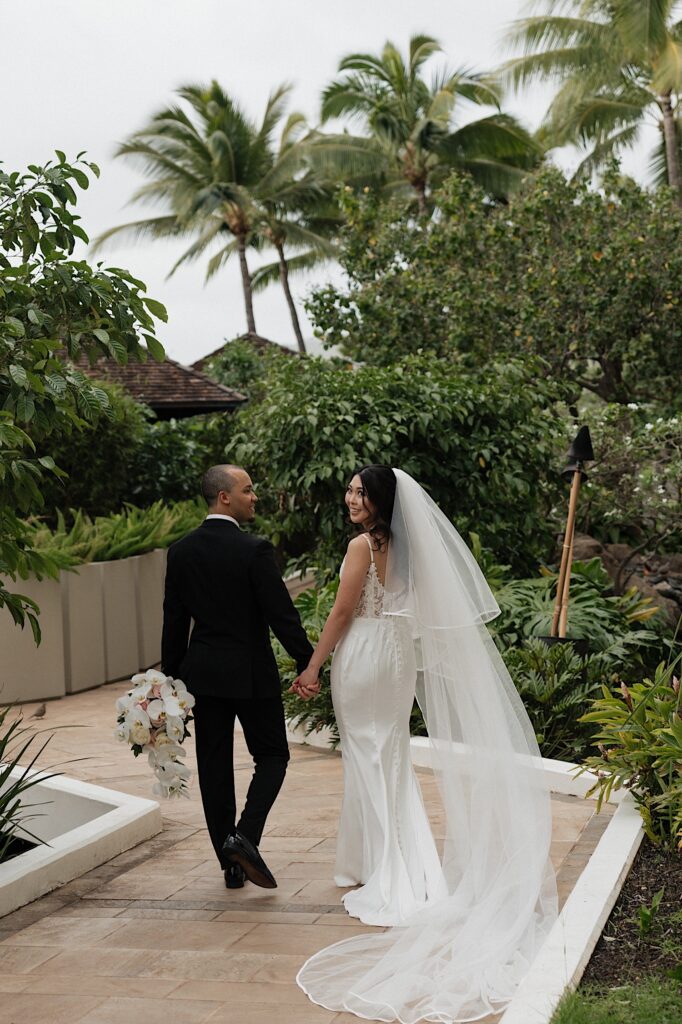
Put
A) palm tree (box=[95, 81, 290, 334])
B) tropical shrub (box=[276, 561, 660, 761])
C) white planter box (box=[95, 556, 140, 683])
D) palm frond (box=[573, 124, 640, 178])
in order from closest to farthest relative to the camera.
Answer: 1. tropical shrub (box=[276, 561, 660, 761])
2. white planter box (box=[95, 556, 140, 683])
3. palm frond (box=[573, 124, 640, 178])
4. palm tree (box=[95, 81, 290, 334])

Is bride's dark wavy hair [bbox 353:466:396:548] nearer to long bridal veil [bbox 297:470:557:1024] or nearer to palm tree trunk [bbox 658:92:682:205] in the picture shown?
long bridal veil [bbox 297:470:557:1024]

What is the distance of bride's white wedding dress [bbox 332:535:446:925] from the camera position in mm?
5211

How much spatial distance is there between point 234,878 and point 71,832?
0.99 m

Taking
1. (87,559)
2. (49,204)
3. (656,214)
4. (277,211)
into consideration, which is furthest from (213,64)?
(49,204)

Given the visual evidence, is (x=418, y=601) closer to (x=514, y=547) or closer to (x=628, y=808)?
(x=628, y=808)

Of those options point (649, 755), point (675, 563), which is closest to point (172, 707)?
point (649, 755)

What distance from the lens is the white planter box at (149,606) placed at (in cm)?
1259

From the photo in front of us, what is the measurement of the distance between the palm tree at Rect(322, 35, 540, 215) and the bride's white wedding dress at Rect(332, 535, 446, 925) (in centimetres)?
2768

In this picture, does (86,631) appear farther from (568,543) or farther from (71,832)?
(71,832)

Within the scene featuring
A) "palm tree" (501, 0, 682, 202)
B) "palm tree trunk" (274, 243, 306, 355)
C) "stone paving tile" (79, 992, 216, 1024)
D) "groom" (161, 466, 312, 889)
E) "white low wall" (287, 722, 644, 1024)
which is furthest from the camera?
"palm tree trunk" (274, 243, 306, 355)

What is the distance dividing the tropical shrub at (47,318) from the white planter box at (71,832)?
1.13 meters

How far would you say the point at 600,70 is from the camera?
27672mm

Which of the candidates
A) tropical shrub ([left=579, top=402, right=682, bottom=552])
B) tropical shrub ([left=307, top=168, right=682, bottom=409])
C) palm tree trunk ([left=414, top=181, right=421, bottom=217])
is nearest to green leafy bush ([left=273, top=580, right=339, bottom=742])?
tropical shrub ([left=579, top=402, right=682, bottom=552])

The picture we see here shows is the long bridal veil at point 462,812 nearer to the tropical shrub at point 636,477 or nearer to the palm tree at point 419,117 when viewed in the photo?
the tropical shrub at point 636,477
